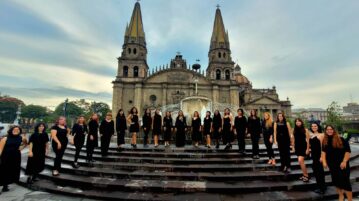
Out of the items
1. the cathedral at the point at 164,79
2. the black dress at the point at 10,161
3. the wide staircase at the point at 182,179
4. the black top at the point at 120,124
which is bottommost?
the wide staircase at the point at 182,179

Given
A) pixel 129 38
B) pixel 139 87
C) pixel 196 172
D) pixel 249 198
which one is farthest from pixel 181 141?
pixel 129 38

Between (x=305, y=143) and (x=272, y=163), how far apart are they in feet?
4.72

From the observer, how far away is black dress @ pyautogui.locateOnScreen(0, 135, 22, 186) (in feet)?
15.9

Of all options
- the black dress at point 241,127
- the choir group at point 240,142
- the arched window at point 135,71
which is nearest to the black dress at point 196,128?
the choir group at point 240,142

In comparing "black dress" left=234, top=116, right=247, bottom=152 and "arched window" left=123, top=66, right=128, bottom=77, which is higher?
"arched window" left=123, top=66, right=128, bottom=77

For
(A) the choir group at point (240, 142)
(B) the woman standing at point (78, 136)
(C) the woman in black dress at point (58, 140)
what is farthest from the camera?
(B) the woman standing at point (78, 136)

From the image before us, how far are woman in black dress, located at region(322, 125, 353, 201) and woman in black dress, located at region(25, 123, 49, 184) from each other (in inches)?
279

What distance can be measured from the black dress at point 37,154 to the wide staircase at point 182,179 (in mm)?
367

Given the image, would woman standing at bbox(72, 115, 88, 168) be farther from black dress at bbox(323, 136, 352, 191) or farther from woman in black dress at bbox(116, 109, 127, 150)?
black dress at bbox(323, 136, 352, 191)

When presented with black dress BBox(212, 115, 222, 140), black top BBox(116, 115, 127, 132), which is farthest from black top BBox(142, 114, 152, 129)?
black dress BBox(212, 115, 222, 140)

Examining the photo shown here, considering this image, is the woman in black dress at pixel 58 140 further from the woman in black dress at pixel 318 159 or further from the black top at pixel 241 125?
the woman in black dress at pixel 318 159

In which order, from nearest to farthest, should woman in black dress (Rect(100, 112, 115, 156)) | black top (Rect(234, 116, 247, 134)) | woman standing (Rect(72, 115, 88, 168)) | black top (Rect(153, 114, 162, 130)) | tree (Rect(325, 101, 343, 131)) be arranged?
woman standing (Rect(72, 115, 88, 168)) < woman in black dress (Rect(100, 112, 115, 156)) < black top (Rect(234, 116, 247, 134)) < black top (Rect(153, 114, 162, 130)) < tree (Rect(325, 101, 343, 131))

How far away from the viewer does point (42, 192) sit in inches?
192

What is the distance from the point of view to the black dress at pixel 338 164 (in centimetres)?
381
